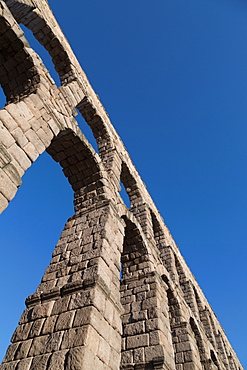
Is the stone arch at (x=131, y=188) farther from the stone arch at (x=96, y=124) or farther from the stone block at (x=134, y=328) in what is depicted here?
the stone block at (x=134, y=328)

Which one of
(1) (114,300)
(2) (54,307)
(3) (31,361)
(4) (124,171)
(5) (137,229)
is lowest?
(3) (31,361)

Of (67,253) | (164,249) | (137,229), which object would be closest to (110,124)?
(137,229)

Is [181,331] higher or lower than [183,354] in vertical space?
higher

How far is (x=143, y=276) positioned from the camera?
7336 millimetres

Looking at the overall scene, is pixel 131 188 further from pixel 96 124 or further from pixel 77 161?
pixel 77 161

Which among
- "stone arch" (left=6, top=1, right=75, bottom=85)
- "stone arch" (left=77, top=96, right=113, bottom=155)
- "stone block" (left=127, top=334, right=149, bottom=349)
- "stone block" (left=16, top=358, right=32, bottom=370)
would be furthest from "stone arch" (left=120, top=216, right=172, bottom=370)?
"stone arch" (left=6, top=1, right=75, bottom=85)

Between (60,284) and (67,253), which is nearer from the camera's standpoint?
(60,284)

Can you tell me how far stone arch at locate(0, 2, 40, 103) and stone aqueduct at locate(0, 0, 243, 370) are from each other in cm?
2

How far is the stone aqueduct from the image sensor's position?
3785 mm

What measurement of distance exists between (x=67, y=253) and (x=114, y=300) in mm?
1492

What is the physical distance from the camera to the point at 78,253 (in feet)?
17.2

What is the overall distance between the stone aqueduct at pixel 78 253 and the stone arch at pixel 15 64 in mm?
23

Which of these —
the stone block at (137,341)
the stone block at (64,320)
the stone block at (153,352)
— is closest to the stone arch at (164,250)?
the stone block at (137,341)

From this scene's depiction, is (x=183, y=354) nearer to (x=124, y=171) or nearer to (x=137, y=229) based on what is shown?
(x=137, y=229)
